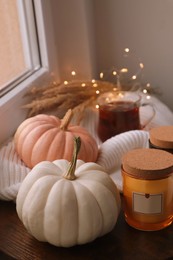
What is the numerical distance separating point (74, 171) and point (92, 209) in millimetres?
59

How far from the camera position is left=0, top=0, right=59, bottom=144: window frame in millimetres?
828

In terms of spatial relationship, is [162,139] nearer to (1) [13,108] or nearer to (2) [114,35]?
(1) [13,108]

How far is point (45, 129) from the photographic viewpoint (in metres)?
0.72

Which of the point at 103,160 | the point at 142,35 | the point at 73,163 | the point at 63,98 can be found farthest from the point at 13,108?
the point at 142,35

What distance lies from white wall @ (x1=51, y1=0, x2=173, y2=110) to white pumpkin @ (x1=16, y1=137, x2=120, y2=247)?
1.83ft

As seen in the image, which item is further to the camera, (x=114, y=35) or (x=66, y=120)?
(x=114, y=35)

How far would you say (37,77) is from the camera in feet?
3.16

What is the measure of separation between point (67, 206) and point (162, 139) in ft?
0.67

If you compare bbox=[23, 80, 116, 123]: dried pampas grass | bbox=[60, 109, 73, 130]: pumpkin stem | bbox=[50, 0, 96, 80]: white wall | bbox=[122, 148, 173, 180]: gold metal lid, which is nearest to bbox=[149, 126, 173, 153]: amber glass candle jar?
bbox=[122, 148, 173, 180]: gold metal lid

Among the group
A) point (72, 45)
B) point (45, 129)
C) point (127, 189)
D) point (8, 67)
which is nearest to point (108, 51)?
point (72, 45)

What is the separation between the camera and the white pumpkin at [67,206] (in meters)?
0.54

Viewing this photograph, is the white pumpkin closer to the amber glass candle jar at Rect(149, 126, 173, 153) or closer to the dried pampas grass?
the amber glass candle jar at Rect(149, 126, 173, 153)

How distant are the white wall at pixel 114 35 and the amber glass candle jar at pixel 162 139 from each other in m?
0.46

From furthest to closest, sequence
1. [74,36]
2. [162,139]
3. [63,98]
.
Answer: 1. [74,36]
2. [63,98]
3. [162,139]
